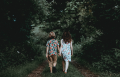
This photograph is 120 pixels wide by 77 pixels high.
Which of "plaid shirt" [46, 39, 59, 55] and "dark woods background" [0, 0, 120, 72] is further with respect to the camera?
"dark woods background" [0, 0, 120, 72]

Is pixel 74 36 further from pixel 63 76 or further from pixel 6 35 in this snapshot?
pixel 63 76

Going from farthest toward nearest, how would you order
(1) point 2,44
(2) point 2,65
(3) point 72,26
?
(3) point 72,26, (1) point 2,44, (2) point 2,65

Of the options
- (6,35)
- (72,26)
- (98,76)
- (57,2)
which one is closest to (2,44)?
(6,35)

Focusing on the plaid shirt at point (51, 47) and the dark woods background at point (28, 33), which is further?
the dark woods background at point (28, 33)

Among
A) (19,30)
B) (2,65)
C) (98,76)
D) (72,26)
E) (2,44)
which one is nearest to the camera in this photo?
(98,76)

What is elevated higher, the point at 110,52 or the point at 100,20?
the point at 100,20

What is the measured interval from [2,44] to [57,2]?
15560mm

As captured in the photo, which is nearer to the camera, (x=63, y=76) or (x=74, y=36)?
(x=63, y=76)

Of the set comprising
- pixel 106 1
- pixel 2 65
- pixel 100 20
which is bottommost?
pixel 2 65

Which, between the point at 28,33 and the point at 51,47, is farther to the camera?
the point at 28,33

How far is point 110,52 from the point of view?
20.6 feet

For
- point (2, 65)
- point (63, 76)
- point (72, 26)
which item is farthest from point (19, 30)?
point (72, 26)

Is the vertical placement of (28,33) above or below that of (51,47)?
above

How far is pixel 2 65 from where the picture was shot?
5887 millimetres
